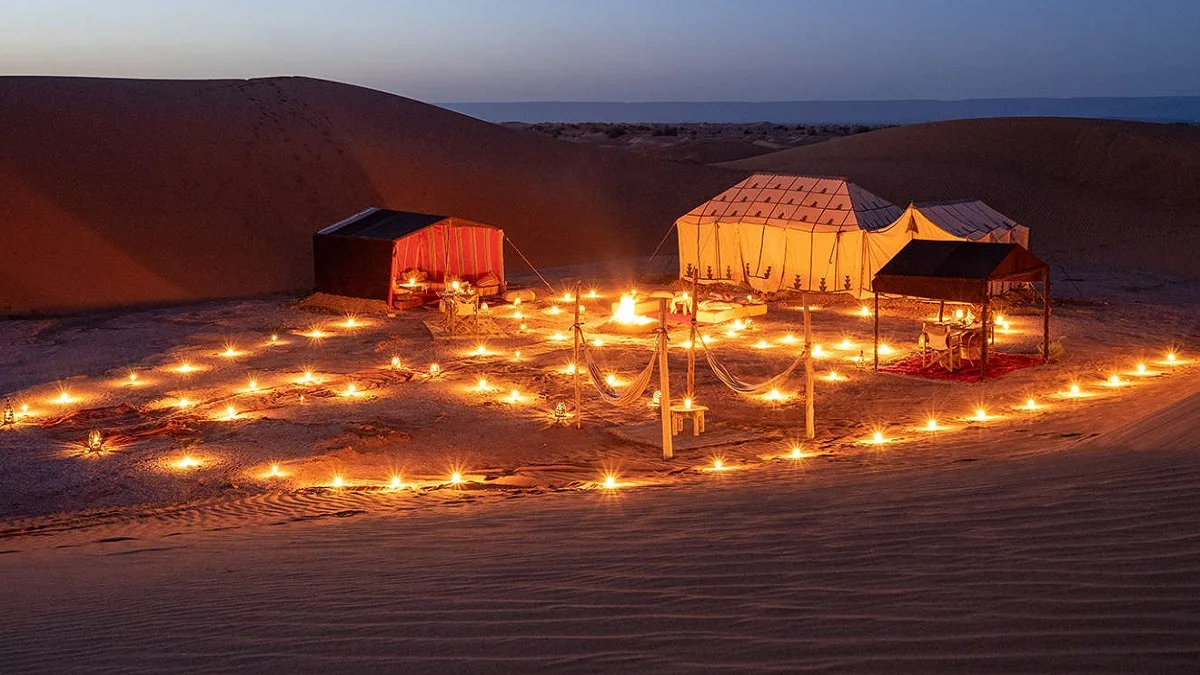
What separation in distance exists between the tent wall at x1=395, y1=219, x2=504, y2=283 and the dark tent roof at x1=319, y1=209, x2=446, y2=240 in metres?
0.52

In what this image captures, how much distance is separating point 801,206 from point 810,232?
3.76 feet

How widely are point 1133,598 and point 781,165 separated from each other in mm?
40398

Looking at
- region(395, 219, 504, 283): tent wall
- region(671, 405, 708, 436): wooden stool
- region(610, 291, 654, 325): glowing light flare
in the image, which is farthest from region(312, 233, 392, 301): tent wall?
region(671, 405, 708, 436): wooden stool

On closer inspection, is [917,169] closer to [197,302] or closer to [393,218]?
[393,218]

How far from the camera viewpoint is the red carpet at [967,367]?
1577 cm

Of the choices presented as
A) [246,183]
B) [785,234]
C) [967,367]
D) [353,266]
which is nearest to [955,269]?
[967,367]

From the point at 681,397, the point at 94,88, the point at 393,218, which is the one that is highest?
the point at 94,88

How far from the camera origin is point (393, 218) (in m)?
25.1

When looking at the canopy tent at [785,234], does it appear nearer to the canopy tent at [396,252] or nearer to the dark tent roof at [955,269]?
the canopy tent at [396,252]

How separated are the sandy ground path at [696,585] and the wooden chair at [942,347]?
7275 millimetres

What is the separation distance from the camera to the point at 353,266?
2375 cm

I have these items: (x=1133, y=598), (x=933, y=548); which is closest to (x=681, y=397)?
(x=933, y=548)

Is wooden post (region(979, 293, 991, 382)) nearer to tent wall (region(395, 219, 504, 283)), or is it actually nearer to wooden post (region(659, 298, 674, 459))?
A: wooden post (region(659, 298, 674, 459))

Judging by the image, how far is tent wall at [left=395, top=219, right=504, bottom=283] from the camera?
25.4 m
